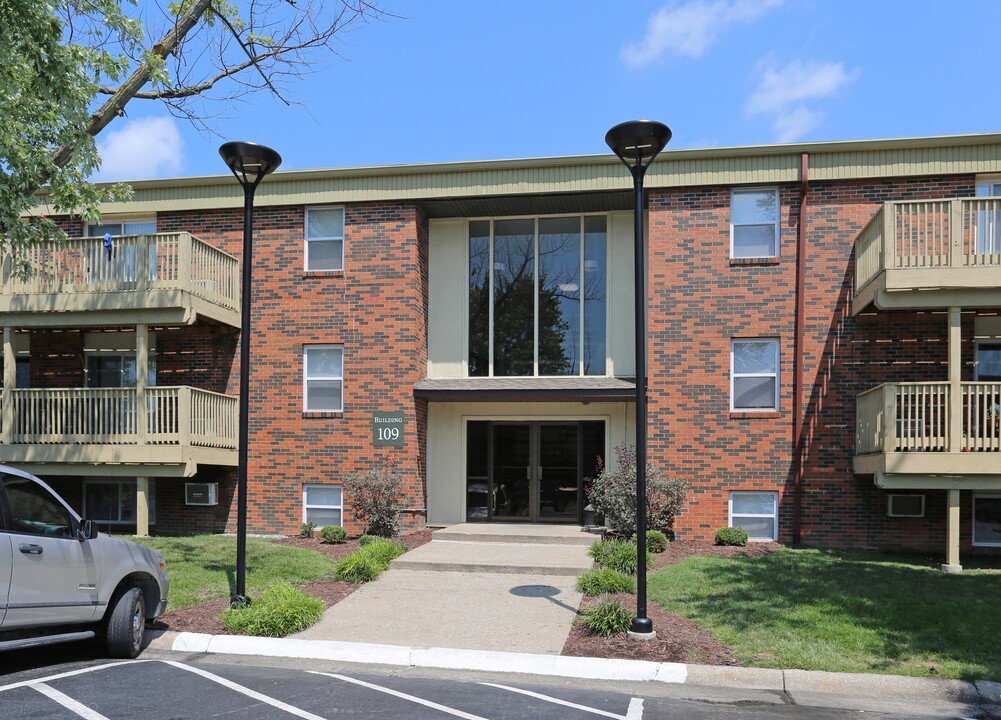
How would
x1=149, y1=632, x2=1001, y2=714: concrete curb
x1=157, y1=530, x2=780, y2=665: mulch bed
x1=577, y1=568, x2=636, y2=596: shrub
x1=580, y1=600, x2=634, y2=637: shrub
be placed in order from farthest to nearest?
1. x1=577, y1=568, x2=636, y2=596: shrub
2. x1=580, y1=600, x2=634, y2=637: shrub
3. x1=157, y1=530, x2=780, y2=665: mulch bed
4. x1=149, y1=632, x2=1001, y2=714: concrete curb

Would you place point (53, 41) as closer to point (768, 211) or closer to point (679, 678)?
point (679, 678)

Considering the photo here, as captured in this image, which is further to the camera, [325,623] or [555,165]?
[555,165]

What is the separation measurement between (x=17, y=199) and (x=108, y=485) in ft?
27.1

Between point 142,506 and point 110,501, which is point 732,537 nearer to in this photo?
point 142,506

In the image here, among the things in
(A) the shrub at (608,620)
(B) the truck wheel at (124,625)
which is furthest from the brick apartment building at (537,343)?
(B) the truck wheel at (124,625)

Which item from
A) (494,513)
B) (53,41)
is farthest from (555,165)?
(53,41)

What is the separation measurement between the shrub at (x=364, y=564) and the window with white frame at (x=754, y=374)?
6.84 meters

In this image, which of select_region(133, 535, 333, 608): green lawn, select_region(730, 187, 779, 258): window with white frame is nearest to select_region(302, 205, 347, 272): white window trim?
select_region(133, 535, 333, 608): green lawn

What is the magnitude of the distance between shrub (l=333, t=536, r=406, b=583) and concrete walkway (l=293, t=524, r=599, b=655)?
0.53 feet

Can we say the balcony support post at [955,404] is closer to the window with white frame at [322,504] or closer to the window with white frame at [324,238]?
the window with white frame at [322,504]

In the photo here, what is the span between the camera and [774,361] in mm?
15758

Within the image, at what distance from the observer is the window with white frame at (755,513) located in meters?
15.5

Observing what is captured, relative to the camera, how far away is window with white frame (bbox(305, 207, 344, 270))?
1741 cm

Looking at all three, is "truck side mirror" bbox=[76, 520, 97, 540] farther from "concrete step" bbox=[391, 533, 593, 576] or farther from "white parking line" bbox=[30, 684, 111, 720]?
"concrete step" bbox=[391, 533, 593, 576]
